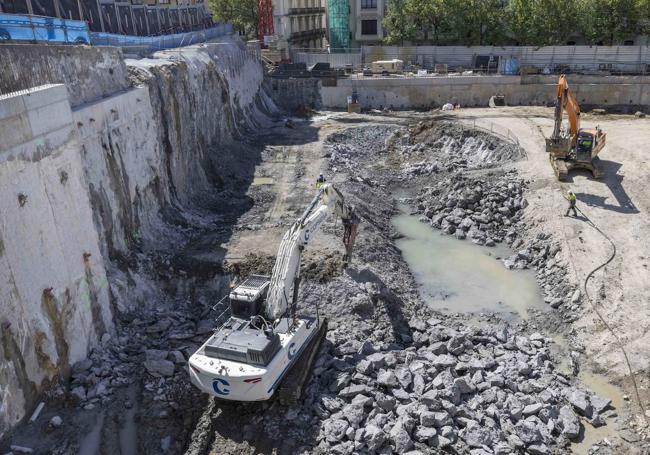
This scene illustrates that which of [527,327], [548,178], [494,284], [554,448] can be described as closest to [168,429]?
[554,448]

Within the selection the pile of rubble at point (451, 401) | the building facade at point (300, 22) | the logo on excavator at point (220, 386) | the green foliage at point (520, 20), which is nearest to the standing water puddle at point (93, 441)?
the logo on excavator at point (220, 386)

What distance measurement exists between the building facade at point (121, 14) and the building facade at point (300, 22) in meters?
8.55

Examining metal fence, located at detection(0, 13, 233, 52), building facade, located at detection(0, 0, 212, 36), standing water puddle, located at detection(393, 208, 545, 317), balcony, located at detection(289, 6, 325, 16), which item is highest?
balcony, located at detection(289, 6, 325, 16)

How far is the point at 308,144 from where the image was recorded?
34.2 metres

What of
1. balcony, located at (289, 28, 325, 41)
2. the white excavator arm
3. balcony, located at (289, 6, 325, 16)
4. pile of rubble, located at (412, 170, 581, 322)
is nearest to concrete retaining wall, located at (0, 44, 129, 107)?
the white excavator arm

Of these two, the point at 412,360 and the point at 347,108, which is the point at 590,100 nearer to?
the point at 347,108

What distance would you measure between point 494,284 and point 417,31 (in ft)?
123

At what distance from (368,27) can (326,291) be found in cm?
4557

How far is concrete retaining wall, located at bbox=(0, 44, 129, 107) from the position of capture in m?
14.2

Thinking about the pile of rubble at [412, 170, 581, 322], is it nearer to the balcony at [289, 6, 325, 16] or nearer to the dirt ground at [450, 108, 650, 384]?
the dirt ground at [450, 108, 650, 384]

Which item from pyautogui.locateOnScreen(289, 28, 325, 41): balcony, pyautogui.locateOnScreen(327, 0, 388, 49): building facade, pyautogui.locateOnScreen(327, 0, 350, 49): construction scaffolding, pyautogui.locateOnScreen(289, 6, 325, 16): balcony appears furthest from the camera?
pyautogui.locateOnScreen(289, 28, 325, 41): balcony

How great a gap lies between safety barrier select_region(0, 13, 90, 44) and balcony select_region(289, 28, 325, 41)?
40.3 meters

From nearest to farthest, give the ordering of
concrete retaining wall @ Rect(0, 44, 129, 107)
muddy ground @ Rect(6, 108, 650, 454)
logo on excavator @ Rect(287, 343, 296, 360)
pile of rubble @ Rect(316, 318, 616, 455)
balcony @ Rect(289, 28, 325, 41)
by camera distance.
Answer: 1. pile of rubble @ Rect(316, 318, 616, 455)
2. muddy ground @ Rect(6, 108, 650, 454)
3. logo on excavator @ Rect(287, 343, 296, 360)
4. concrete retaining wall @ Rect(0, 44, 129, 107)
5. balcony @ Rect(289, 28, 325, 41)

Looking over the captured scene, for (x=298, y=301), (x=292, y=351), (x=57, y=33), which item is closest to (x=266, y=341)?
Answer: (x=292, y=351)
